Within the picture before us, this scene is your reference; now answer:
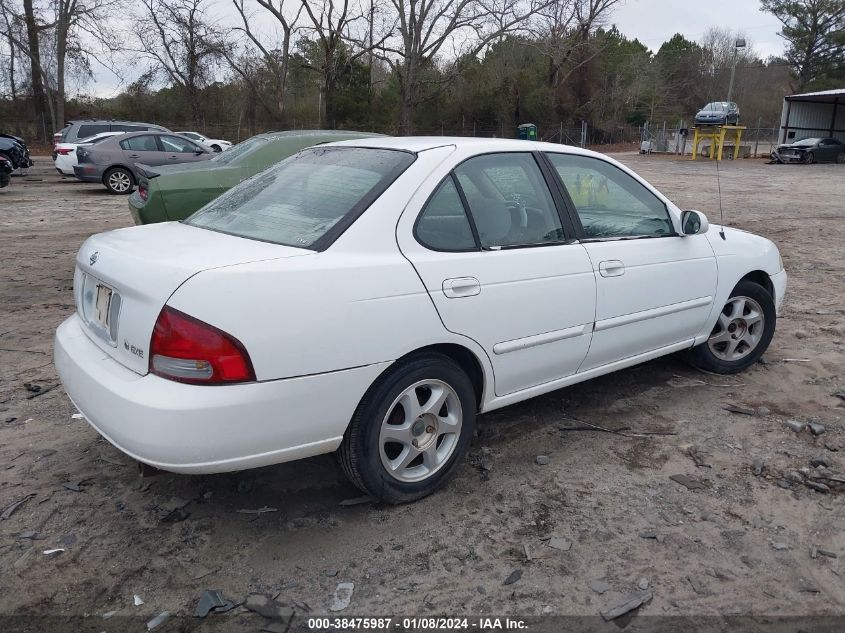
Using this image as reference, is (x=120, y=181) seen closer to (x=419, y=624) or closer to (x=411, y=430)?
(x=411, y=430)

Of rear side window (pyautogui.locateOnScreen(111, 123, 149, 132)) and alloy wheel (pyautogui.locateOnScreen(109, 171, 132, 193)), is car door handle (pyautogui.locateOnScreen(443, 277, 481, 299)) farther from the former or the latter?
rear side window (pyautogui.locateOnScreen(111, 123, 149, 132))

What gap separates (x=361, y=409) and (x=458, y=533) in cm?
70

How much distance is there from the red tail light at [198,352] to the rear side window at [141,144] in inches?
638

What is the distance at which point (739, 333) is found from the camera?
4.78 metres

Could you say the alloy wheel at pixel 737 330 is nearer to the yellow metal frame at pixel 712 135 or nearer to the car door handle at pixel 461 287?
the car door handle at pixel 461 287

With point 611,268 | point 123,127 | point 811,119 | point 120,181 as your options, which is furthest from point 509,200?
point 811,119

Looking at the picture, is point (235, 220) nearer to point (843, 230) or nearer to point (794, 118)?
point (843, 230)

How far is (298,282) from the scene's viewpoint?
103 inches

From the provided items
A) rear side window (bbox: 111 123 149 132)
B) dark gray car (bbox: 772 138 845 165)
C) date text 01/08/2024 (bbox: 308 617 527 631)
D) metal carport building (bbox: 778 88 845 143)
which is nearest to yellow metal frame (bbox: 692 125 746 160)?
dark gray car (bbox: 772 138 845 165)

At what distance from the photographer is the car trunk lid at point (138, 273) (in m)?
2.61

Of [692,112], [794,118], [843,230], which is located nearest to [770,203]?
[843,230]

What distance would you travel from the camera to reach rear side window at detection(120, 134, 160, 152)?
55.5ft

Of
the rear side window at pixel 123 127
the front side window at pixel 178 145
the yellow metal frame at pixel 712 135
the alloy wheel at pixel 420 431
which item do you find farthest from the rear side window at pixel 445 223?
the yellow metal frame at pixel 712 135

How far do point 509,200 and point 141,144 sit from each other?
52.0 feet
